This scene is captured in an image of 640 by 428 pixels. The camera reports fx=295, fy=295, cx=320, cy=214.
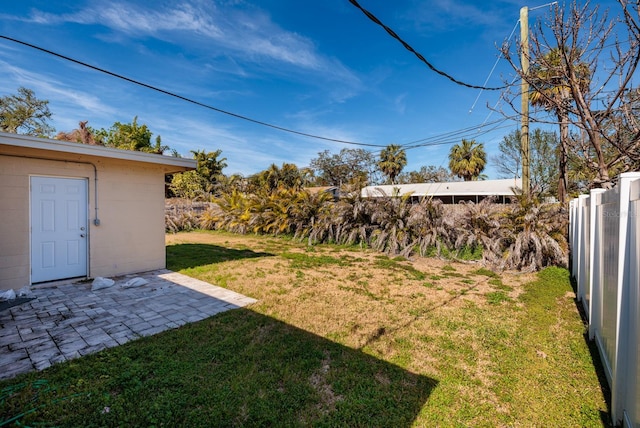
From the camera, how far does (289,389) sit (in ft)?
7.66

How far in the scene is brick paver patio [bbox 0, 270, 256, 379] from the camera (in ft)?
9.60

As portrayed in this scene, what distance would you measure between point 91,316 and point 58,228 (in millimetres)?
2531

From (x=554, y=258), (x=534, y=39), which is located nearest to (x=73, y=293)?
(x=534, y=39)

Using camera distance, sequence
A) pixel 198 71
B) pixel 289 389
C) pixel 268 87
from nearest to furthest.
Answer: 1. pixel 289 389
2. pixel 198 71
3. pixel 268 87

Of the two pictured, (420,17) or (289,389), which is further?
(420,17)

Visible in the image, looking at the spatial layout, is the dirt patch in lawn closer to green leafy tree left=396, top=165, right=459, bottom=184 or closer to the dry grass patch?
the dry grass patch

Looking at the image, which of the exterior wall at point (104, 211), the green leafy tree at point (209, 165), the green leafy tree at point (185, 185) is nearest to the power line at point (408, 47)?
→ the exterior wall at point (104, 211)

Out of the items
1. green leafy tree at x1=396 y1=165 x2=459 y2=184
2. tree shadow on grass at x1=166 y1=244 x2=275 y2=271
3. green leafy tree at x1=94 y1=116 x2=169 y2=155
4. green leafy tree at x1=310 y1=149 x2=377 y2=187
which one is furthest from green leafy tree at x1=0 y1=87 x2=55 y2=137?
green leafy tree at x1=396 y1=165 x2=459 y2=184

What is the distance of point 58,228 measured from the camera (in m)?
5.32

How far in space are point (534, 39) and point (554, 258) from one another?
14.4 ft

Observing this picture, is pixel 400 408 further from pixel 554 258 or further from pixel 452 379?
pixel 554 258

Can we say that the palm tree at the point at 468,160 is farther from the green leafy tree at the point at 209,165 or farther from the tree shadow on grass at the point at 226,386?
the tree shadow on grass at the point at 226,386

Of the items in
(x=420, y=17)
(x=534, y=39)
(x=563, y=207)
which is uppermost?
(x=420, y=17)

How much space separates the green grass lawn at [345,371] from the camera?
2.05 metres
